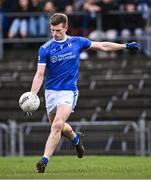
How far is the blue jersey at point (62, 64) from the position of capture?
52.0ft

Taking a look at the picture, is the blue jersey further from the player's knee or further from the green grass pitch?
the green grass pitch

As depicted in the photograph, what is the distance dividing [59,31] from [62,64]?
1.82ft

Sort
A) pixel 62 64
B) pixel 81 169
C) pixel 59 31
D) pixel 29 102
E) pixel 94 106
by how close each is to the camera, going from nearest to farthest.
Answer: pixel 29 102 < pixel 59 31 < pixel 62 64 < pixel 81 169 < pixel 94 106

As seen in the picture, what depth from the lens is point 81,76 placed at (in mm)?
28578

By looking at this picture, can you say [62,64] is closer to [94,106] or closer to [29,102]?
[29,102]

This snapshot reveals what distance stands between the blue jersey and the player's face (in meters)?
0.10

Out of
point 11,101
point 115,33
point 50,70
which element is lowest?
point 11,101

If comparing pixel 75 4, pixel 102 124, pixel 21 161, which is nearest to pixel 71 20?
pixel 75 4

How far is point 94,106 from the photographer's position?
89.5 feet

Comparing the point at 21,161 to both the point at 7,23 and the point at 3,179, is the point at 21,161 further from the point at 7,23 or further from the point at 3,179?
the point at 7,23

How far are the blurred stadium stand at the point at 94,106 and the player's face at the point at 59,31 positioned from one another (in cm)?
833

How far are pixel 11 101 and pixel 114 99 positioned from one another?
2.97 meters

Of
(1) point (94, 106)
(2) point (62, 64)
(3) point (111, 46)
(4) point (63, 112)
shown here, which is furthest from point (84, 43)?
(1) point (94, 106)

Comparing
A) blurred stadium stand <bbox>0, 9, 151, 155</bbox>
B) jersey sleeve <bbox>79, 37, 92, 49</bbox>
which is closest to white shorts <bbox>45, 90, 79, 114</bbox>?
jersey sleeve <bbox>79, 37, 92, 49</bbox>
